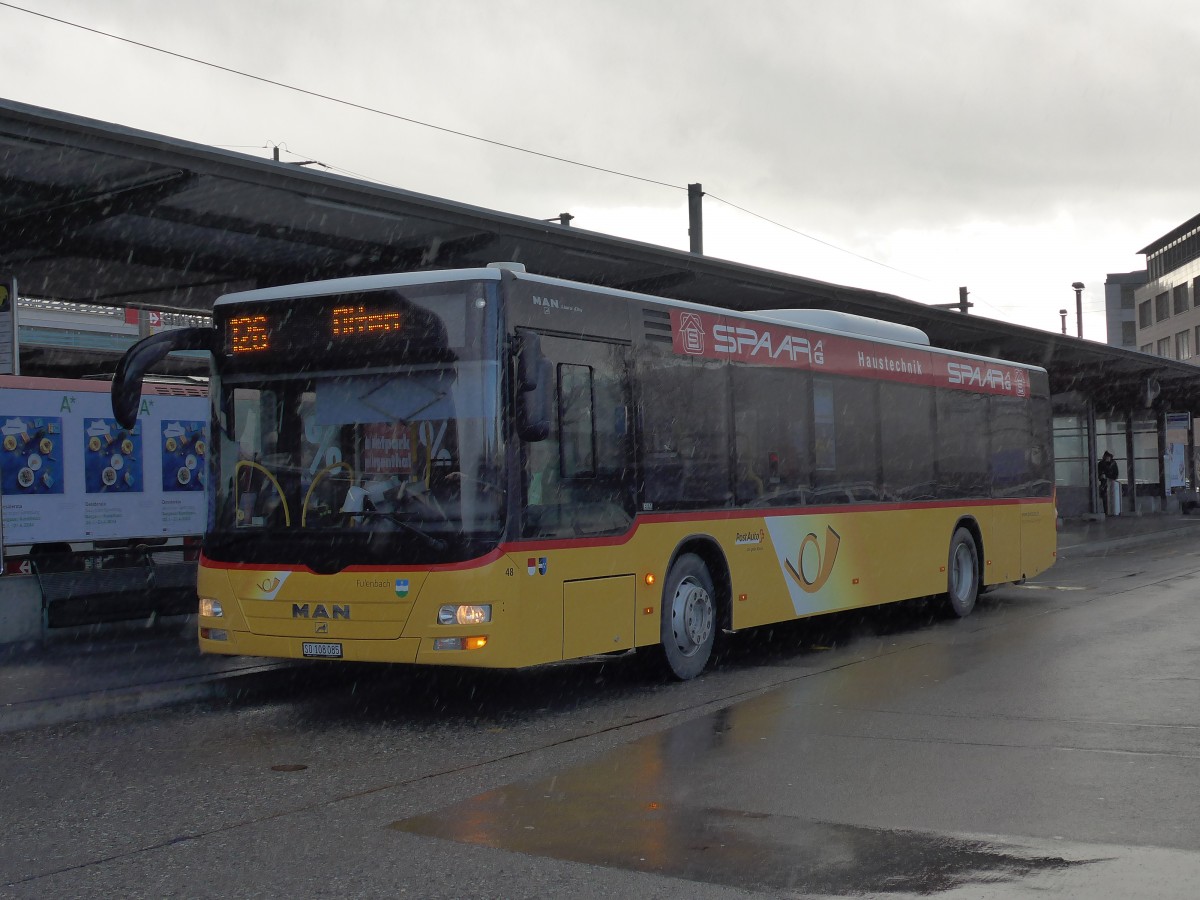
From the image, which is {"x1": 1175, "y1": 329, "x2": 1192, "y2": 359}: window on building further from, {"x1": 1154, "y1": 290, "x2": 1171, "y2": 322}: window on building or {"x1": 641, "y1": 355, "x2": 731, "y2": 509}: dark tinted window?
{"x1": 641, "y1": 355, "x2": 731, "y2": 509}: dark tinted window

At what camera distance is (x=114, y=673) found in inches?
432

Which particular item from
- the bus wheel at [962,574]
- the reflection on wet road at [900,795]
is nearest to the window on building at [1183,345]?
the bus wheel at [962,574]

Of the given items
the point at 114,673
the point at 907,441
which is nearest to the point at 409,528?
the point at 114,673

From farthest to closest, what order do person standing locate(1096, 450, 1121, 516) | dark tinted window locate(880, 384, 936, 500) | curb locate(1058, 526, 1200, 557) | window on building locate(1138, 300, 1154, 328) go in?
window on building locate(1138, 300, 1154, 328) → person standing locate(1096, 450, 1121, 516) → curb locate(1058, 526, 1200, 557) → dark tinted window locate(880, 384, 936, 500)

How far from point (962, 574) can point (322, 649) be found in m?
9.08

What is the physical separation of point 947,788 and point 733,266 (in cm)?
1120

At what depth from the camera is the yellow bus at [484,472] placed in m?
9.08

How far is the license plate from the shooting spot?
9.27m

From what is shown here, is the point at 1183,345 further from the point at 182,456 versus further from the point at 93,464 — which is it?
the point at 93,464

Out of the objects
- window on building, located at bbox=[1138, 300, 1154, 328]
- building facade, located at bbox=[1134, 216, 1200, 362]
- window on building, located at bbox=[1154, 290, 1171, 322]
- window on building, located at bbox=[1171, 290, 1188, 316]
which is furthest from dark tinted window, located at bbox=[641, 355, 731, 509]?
window on building, located at bbox=[1138, 300, 1154, 328]

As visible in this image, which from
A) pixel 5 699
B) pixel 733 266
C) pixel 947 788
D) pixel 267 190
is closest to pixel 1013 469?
pixel 733 266

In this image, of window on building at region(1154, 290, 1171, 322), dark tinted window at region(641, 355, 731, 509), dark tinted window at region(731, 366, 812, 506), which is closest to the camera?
dark tinted window at region(641, 355, 731, 509)

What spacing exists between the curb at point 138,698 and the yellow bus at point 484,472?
0.80m

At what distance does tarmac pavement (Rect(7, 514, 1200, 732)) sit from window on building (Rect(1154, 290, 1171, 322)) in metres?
90.2
